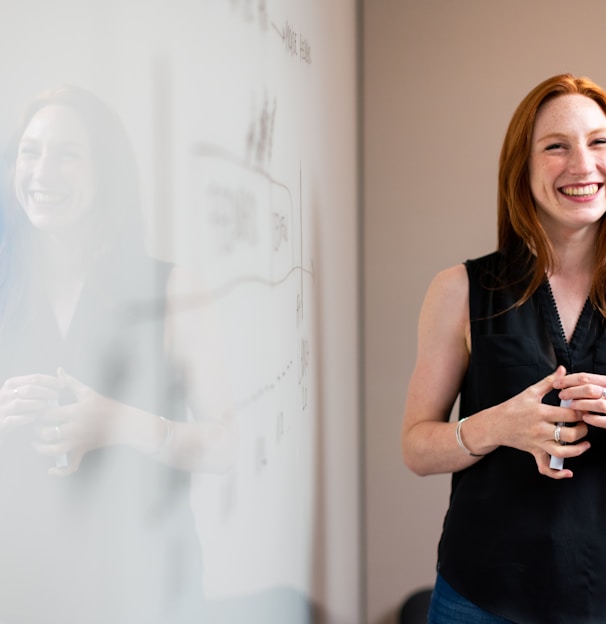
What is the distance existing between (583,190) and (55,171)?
1273 millimetres

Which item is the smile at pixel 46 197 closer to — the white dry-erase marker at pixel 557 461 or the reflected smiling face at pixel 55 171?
the reflected smiling face at pixel 55 171

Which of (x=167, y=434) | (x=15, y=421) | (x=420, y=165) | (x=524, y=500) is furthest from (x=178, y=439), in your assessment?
(x=420, y=165)

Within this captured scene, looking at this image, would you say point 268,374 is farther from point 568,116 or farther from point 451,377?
point 568,116

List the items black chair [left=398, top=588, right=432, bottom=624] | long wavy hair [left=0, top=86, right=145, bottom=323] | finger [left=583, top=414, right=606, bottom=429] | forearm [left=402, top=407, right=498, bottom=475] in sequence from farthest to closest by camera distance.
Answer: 1. black chair [left=398, top=588, right=432, bottom=624]
2. forearm [left=402, top=407, right=498, bottom=475]
3. finger [left=583, top=414, right=606, bottom=429]
4. long wavy hair [left=0, top=86, right=145, bottom=323]

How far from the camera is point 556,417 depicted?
132cm

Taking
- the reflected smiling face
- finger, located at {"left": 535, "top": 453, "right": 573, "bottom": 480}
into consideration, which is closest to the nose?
finger, located at {"left": 535, "top": 453, "right": 573, "bottom": 480}

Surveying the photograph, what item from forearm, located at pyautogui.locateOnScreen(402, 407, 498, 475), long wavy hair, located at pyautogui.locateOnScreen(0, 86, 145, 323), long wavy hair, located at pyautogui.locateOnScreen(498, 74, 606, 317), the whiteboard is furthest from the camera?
long wavy hair, located at pyautogui.locateOnScreen(498, 74, 606, 317)

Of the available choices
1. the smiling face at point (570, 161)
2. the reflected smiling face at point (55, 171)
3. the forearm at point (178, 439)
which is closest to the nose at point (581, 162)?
the smiling face at point (570, 161)

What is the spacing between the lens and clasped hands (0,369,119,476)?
379mm

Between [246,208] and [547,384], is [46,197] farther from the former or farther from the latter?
[547,384]

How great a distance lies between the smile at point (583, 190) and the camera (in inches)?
58.5

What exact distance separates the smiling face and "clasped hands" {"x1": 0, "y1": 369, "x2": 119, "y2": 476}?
123 cm

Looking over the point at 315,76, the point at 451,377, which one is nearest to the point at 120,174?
the point at 315,76

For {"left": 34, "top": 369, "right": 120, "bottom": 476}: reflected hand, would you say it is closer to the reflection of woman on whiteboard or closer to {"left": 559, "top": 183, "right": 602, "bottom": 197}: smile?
the reflection of woman on whiteboard
